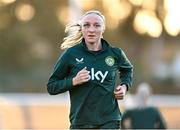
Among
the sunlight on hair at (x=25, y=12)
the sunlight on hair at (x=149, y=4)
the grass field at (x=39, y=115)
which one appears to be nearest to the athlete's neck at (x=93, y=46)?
the grass field at (x=39, y=115)

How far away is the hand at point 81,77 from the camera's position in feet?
23.9

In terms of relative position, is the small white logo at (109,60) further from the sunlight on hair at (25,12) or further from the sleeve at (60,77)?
the sunlight on hair at (25,12)

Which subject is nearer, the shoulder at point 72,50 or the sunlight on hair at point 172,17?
the shoulder at point 72,50

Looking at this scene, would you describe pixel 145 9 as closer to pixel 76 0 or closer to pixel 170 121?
pixel 76 0

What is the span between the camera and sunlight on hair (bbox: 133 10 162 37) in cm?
4022

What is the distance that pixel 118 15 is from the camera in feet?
141

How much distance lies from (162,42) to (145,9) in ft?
8.08

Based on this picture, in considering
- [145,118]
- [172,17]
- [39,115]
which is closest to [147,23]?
[172,17]

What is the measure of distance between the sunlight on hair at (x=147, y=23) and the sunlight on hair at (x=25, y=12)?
5380mm

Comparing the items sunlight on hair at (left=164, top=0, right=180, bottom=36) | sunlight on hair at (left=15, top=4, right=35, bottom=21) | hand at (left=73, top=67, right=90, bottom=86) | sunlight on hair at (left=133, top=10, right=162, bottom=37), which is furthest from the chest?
sunlight on hair at (left=15, top=4, right=35, bottom=21)

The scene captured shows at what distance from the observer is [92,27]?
751cm

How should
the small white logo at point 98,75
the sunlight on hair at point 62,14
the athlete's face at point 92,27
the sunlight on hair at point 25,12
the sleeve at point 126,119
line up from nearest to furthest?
the small white logo at point 98,75, the athlete's face at point 92,27, the sleeve at point 126,119, the sunlight on hair at point 25,12, the sunlight on hair at point 62,14

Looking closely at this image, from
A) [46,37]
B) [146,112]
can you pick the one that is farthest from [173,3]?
[146,112]

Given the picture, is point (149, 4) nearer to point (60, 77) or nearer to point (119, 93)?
point (60, 77)
